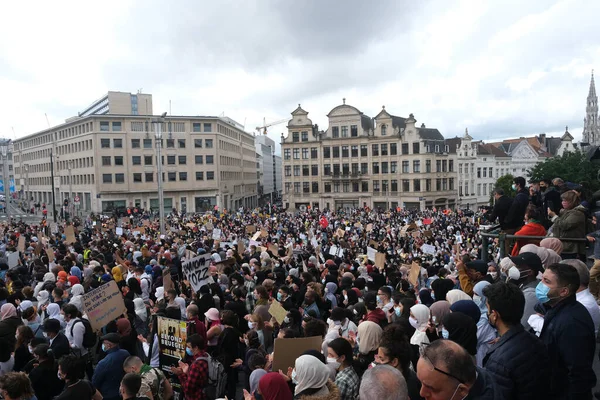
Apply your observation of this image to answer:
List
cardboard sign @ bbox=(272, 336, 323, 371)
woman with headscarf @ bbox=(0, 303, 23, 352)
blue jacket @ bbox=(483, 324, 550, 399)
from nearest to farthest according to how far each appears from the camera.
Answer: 1. blue jacket @ bbox=(483, 324, 550, 399)
2. cardboard sign @ bbox=(272, 336, 323, 371)
3. woman with headscarf @ bbox=(0, 303, 23, 352)

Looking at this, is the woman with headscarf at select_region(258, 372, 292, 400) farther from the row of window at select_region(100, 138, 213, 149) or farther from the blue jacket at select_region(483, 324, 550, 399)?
the row of window at select_region(100, 138, 213, 149)

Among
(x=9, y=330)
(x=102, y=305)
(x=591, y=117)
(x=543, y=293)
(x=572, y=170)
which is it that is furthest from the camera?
(x=591, y=117)

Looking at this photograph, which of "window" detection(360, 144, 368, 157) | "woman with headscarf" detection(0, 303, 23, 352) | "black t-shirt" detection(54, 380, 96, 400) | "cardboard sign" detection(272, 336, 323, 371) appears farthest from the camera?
"window" detection(360, 144, 368, 157)

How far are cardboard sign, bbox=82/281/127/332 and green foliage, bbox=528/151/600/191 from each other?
136 feet

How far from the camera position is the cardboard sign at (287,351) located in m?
5.13

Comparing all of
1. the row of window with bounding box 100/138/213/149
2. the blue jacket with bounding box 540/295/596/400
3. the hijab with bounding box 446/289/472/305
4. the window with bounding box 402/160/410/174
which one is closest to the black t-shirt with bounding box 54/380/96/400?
the hijab with bounding box 446/289/472/305

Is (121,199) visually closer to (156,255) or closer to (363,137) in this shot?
(363,137)

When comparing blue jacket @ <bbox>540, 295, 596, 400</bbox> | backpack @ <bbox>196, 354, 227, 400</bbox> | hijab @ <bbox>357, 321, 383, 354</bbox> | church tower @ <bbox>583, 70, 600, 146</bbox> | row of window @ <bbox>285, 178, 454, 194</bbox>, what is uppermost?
church tower @ <bbox>583, 70, 600, 146</bbox>

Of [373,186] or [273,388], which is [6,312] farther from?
[373,186]

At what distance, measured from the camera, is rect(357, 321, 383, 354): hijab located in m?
5.14

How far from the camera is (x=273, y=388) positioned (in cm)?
414

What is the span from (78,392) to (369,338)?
3.23m

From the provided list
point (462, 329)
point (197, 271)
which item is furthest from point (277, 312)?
point (197, 271)

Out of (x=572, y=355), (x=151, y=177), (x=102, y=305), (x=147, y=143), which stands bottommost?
(x=102, y=305)
